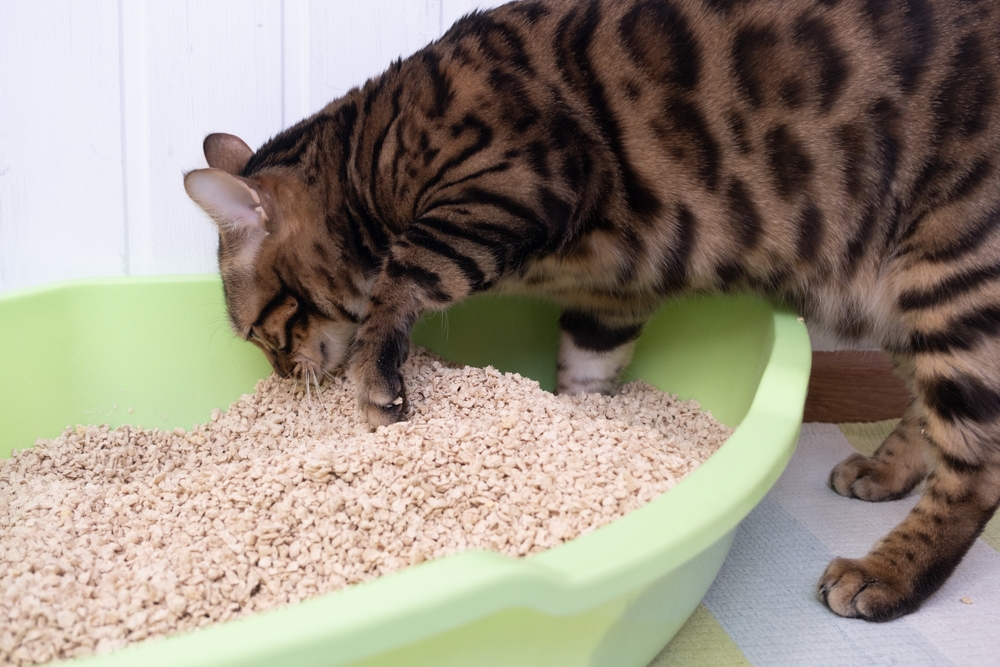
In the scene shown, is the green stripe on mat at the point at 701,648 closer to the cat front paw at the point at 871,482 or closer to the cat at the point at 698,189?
the cat at the point at 698,189

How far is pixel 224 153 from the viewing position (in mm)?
1330

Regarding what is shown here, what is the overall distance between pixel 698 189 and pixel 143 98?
3.44 ft

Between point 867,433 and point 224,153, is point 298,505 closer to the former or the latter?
point 224,153

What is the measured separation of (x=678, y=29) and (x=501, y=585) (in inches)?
36.1

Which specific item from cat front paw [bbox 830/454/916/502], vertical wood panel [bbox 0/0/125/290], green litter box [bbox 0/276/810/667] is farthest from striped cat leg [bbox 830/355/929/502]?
vertical wood panel [bbox 0/0/125/290]

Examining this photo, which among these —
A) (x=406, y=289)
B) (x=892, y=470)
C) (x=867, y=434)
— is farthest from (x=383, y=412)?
(x=867, y=434)

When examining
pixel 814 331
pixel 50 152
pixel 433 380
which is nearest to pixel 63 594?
pixel 433 380

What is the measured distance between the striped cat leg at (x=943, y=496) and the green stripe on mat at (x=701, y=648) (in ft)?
0.63

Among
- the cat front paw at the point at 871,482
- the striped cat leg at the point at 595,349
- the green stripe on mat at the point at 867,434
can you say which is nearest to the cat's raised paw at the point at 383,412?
the striped cat leg at the point at 595,349

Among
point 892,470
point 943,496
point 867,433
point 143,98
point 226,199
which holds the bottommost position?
point 867,433

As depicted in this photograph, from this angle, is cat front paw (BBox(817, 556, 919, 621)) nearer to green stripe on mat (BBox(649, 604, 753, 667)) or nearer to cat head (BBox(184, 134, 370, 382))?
green stripe on mat (BBox(649, 604, 753, 667))

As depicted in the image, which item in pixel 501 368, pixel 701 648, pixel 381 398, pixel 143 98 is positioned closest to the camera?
pixel 701 648

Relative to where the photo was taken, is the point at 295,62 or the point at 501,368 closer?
the point at 295,62

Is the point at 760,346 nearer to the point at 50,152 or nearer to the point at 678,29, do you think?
the point at 678,29
